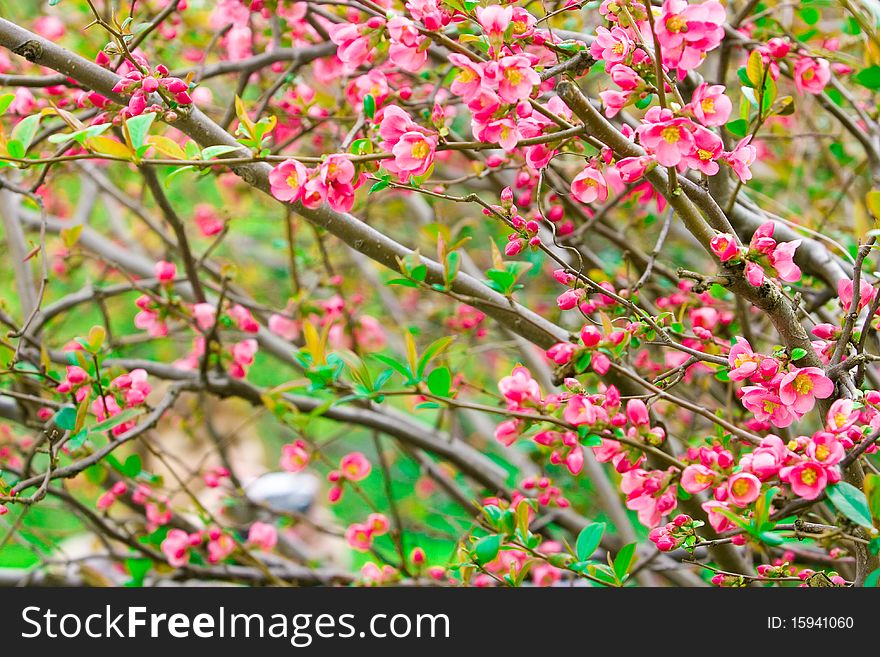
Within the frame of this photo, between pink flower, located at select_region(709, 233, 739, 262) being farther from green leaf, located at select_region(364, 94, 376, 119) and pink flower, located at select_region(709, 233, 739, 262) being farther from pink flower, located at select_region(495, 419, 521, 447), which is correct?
green leaf, located at select_region(364, 94, 376, 119)

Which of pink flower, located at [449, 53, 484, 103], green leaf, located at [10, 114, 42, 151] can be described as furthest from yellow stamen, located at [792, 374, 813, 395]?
green leaf, located at [10, 114, 42, 151]

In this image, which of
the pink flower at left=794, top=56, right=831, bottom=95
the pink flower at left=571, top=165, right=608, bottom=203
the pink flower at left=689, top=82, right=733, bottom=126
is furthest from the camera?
the pink flower at left=794, top=56, right=831, bottom=95

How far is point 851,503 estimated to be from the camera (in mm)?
763

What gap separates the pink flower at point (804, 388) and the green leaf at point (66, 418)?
3.10 ft

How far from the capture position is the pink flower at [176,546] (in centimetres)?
161

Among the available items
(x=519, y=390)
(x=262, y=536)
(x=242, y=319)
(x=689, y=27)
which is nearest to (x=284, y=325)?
(x=242, y=319)

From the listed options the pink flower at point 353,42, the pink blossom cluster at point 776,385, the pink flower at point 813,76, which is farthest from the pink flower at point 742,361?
the pink flower at point 353,42

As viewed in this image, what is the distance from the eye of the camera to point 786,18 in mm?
2199

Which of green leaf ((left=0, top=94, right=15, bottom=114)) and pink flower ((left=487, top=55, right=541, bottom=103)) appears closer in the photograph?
pink flower ((left=487, top=55, right=541, bottom=103))

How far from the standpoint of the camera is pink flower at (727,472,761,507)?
79 cm

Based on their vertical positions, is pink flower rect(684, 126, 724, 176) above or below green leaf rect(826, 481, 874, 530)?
above

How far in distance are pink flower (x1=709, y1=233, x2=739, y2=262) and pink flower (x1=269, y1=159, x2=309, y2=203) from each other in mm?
457

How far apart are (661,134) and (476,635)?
2.12 ft

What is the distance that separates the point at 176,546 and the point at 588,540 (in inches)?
37.5
